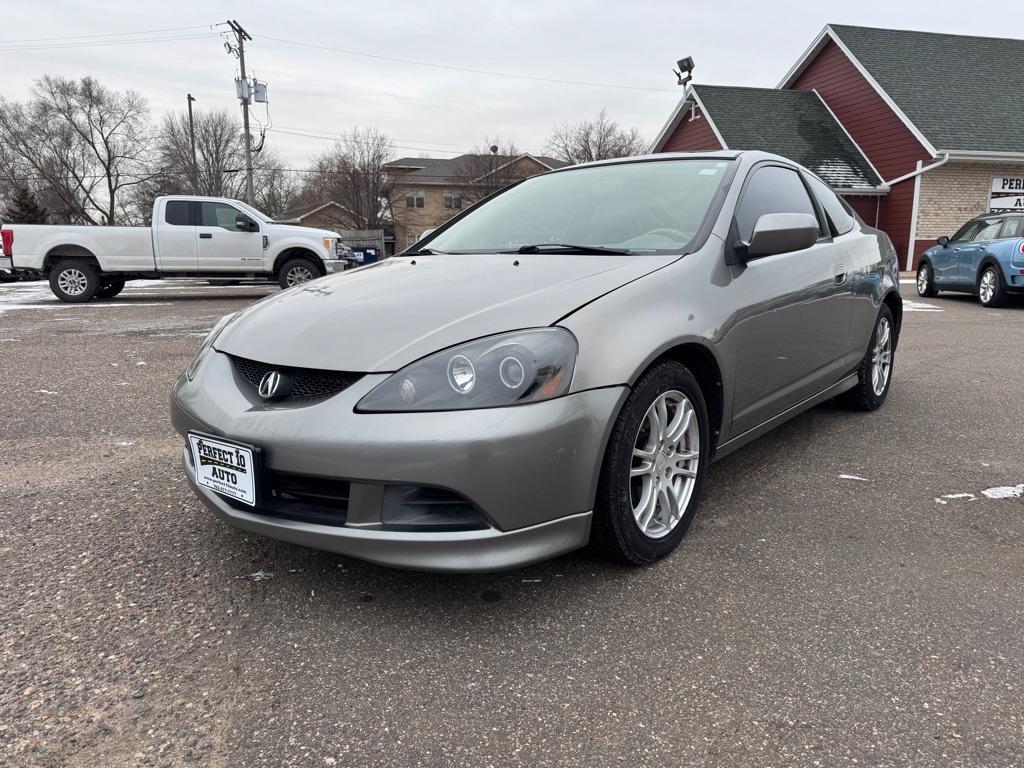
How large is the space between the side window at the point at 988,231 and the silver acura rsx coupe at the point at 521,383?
981cm

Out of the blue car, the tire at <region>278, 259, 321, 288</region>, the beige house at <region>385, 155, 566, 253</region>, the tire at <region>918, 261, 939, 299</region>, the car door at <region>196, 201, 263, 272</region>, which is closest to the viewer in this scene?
the blue car

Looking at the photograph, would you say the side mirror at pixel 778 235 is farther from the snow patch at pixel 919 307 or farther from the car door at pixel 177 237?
the car door at pixel 177 237

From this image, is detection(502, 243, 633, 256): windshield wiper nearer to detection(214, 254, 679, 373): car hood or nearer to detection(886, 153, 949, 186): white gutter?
detection(214, 254, 679, 373): car hood

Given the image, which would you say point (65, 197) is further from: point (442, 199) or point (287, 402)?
point (287, 402)

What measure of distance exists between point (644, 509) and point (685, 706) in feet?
2.46

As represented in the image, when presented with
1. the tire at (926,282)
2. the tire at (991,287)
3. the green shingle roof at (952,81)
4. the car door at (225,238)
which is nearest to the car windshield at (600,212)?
the tire at (991,287)

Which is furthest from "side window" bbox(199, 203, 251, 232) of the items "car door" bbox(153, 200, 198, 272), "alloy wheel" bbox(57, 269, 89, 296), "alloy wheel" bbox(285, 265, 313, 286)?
"alloy wheel" bbox(57, 269, 89, 296)

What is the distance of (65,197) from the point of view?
51125mm

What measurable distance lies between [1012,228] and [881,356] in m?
8.13

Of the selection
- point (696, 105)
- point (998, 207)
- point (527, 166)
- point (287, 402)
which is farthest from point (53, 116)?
point (287, 402)

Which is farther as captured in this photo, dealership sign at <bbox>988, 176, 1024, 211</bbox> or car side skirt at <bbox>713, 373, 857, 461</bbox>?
dealership sign at <bbox>988, 176, 1024, 211</bbox>

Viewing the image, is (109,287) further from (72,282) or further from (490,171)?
(490,171)

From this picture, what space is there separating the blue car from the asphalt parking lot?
8589 mm

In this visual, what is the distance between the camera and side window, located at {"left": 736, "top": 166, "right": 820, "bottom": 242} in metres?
3.05
